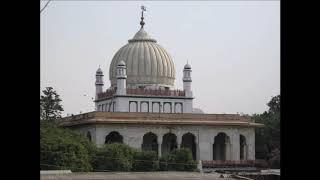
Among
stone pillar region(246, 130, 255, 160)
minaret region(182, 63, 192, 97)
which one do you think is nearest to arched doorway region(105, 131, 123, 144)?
minaret region(182, 63, 192, 97)

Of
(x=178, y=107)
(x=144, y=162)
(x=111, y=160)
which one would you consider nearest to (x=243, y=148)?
(x=178, y=107)

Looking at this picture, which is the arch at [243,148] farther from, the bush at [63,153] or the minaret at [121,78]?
the bush at [63,153]

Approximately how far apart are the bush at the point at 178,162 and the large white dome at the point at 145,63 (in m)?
8.09

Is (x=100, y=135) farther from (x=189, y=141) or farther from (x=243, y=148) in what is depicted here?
(x=243, y=148)

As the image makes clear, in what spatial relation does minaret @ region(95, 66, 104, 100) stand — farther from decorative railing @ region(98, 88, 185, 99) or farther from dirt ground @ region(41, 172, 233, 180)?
dirt ground @ region(41, 172, 233, 180)

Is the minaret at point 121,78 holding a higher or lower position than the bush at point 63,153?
higher

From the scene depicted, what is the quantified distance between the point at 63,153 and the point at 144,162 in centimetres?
435

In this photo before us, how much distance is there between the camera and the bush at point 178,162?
2851 cm

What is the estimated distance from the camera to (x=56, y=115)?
3659 centimetres

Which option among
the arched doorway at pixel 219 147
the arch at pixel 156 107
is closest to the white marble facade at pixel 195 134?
the arched doorway at pixel 219 147
